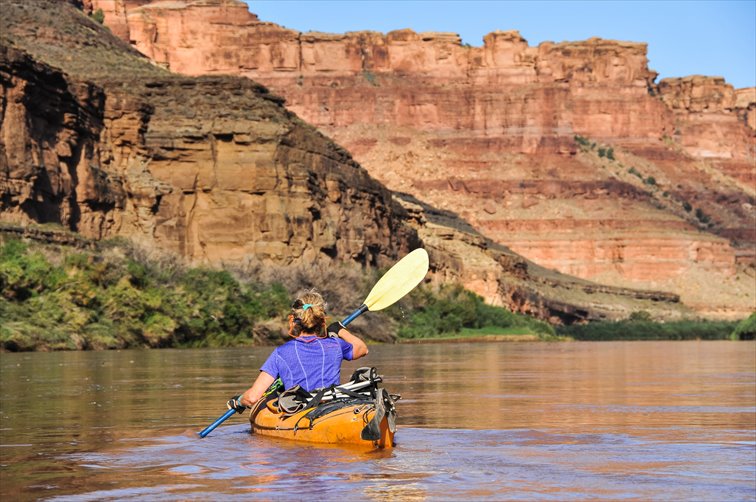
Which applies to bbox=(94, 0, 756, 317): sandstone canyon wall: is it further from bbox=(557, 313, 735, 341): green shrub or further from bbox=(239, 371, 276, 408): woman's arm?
bbox=(239, 371, 276, 408): woman's arm

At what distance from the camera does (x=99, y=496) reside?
9914 millimetres

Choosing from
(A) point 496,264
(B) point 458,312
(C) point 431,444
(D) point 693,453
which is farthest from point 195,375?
(A) point 496,264

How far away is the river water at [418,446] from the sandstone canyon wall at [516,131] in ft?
426

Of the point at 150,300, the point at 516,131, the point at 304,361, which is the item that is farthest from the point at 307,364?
the point at 516,131

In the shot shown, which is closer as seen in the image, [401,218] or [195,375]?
[195,375]

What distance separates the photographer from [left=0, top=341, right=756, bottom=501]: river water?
33.3 ft

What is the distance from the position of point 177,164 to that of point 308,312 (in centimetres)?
4638

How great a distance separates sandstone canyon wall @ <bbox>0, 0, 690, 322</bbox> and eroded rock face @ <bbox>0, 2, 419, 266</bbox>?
54mm

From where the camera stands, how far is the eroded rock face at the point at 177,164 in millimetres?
51156

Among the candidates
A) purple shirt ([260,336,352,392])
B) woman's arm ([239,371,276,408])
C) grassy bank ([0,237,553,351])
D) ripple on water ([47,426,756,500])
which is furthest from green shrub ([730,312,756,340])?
woman's arm ([239,371,276,408])

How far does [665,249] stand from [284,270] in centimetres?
9803

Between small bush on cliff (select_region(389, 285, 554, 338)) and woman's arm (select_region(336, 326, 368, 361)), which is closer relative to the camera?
woman's arm (select_region(336, 326, 368, 361))

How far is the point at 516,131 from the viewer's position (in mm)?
168625

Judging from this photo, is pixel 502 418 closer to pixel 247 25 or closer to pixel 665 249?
pixel 665 249
